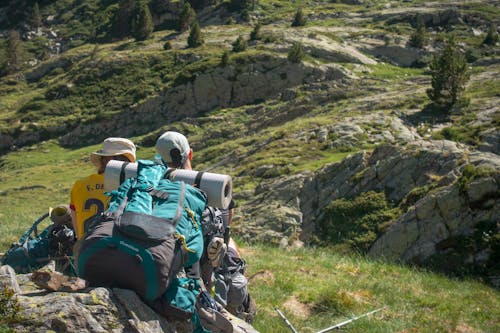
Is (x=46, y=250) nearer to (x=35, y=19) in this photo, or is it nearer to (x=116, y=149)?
(x=116, y=149)

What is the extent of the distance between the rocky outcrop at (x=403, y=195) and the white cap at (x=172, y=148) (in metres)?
7.60

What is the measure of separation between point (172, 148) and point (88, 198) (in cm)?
149

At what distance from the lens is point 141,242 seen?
3936 mm

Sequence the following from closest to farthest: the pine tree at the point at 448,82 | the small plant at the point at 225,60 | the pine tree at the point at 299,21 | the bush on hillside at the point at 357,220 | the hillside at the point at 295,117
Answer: the hillside at the point at 295,117, the bush on hillside at the point at 357,220, the pine tree at the point at 448,82, the small plant at the point at 225,60, the pine tree at the point at 299,21

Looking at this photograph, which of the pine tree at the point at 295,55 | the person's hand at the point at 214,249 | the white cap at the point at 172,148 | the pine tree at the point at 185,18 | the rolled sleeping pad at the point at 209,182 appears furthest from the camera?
the pine tree at the point at 185,18

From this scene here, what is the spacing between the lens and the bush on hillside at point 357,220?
15.6 metres

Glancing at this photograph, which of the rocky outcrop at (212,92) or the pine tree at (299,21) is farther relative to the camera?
the pine tree at (299,21)

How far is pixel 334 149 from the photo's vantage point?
3048cm

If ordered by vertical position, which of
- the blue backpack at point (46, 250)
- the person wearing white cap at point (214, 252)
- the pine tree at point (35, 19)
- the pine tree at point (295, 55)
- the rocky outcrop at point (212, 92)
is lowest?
the rocky outcrop at point (212, 92)

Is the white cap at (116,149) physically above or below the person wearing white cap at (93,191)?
above

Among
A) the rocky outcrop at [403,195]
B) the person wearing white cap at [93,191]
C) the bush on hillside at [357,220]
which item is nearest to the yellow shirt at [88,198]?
the person wearing white cap at [93,191]

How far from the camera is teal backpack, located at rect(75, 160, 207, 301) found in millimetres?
3932

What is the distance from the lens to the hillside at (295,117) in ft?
46.3

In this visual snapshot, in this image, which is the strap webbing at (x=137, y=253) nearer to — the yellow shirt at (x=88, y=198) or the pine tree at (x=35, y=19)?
the yellow shirt at (x=88, y=198)
